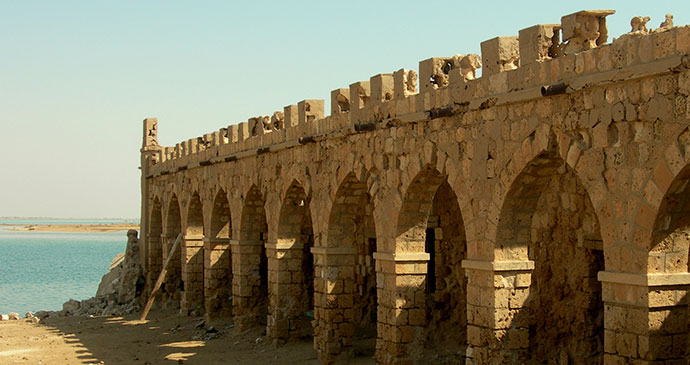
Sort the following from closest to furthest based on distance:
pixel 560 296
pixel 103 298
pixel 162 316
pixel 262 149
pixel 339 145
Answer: pixel 560 296 → pixel 339 145 → pixel 262 149 → pixel 162 316 → pixel 103 298

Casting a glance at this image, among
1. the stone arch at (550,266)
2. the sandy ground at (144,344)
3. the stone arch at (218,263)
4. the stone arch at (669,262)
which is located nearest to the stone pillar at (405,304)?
the stone arch at (550,266)

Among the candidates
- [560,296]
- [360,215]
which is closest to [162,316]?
[360,215]

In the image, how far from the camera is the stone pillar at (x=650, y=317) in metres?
8.02

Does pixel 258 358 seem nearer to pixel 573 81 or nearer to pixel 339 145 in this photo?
pixel 339 145

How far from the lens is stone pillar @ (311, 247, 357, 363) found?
1388 centimetres

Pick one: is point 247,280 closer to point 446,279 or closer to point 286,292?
point 286,292

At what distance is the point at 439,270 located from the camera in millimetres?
14312

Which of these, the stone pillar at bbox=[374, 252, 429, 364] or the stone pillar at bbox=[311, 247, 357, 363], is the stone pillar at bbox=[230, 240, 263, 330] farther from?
the stone pillar at bbox=[374, 252, 429, 364]

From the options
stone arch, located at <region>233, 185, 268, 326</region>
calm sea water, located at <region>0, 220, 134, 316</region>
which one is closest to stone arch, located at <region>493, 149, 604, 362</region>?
stone arch, located at <region>233, 185, 268, 326</region>

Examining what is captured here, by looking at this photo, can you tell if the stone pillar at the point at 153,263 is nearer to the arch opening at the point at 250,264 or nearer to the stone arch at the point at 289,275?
the arch opening at the point at 250,264

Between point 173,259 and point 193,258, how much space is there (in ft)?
7.41

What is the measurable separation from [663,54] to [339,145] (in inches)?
256

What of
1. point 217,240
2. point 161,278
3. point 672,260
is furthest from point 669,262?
point 161,278

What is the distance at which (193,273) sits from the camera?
2145 centimetres
